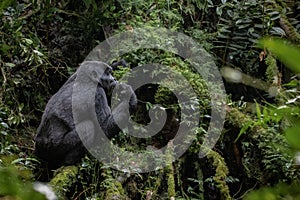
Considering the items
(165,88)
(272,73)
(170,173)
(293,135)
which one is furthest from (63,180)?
(293,135)

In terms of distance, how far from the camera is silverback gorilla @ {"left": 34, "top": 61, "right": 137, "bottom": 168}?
104 inches

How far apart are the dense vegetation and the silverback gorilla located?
104mm

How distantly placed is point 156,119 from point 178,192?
63cm

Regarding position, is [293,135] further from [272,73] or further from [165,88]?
[272,73]

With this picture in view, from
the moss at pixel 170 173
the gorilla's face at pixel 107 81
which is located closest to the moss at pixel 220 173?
the moss at pixel 170 173

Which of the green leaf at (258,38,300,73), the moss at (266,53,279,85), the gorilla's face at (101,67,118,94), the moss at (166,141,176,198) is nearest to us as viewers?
the green leaf at (258,38,300,73)

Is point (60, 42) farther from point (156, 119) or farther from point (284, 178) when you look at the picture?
point (284, 178)

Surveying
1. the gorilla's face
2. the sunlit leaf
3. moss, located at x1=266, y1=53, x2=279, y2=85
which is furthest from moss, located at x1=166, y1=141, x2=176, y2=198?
the sunlit leaf

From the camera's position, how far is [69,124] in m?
2.65

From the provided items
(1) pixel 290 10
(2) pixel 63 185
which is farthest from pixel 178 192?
(1) pixel 290 10

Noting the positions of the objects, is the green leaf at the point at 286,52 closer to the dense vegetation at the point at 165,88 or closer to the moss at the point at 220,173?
the dense vegetation at the point at 165,88

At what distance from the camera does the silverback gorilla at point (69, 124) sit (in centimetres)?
264

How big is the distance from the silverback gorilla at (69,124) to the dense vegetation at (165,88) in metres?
0.10

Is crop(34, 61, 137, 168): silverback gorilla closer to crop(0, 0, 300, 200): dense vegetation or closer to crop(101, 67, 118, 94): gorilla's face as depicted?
crop(101, 67, 118, 94): gorilla's face
